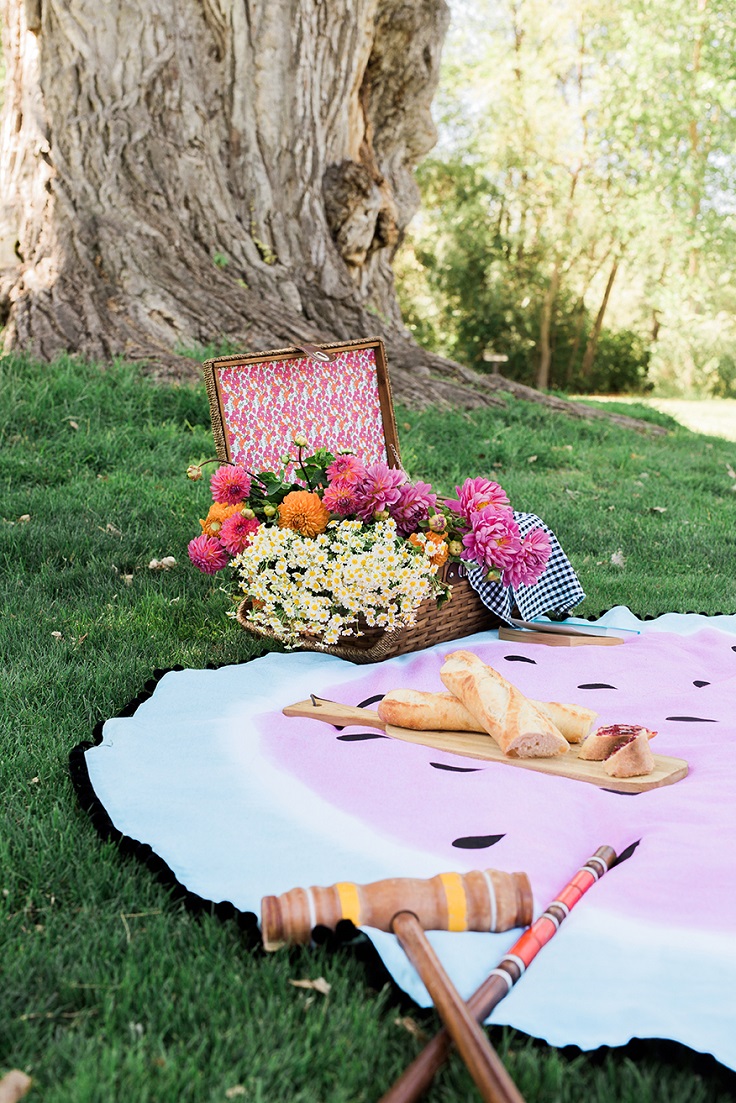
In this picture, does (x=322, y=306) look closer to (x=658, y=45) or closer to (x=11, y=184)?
(x=11, y=184)

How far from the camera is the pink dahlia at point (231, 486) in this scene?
3.38m

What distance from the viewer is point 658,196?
59.5ft

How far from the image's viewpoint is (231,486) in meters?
3.38

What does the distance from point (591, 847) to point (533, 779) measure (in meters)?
0.28

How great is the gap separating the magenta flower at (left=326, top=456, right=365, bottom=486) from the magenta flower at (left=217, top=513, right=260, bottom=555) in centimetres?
32

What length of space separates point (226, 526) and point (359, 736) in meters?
1.06

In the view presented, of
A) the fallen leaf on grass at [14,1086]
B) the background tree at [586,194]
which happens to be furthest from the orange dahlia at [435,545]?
the background tree at [586,194]

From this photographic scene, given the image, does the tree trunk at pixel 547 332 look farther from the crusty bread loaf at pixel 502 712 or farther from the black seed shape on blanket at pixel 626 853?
the black seed shape on blanket at pixel 626 853

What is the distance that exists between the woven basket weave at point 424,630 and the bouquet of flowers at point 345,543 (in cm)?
4

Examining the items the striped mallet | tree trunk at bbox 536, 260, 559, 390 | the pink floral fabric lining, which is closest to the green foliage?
tree trunk at bbox 536, 260, 559, 390

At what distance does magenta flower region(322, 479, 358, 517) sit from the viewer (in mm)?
3225

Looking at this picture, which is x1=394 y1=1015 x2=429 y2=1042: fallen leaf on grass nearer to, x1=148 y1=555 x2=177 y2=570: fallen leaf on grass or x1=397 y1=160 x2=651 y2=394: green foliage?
x1=148 y1=555 x2=177 y2=570: fallen leaf on grass

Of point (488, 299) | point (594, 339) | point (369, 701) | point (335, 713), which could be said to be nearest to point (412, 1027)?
point (335, 713)

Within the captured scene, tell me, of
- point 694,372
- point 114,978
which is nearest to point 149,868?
point 114,978
